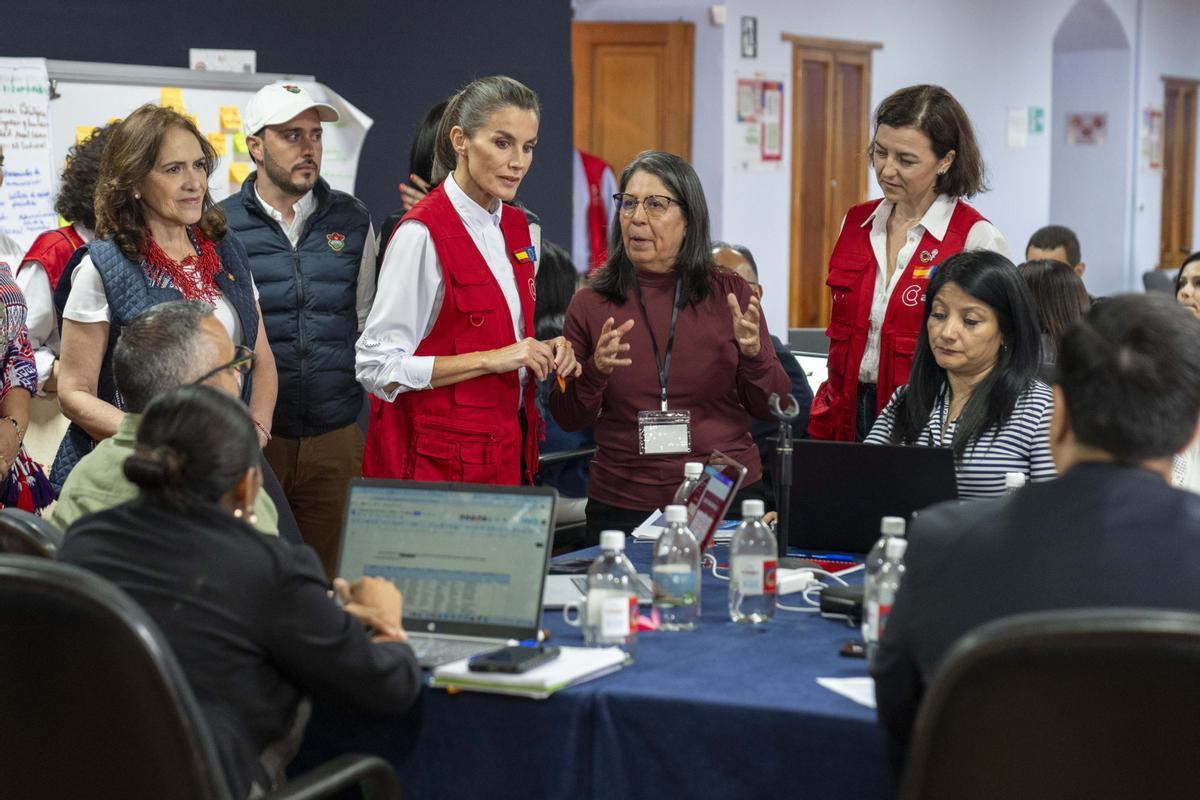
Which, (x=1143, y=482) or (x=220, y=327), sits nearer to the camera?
(x=1143, y=482)

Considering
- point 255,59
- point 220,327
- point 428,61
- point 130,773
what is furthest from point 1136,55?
point 130,773

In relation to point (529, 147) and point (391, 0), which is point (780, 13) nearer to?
point (391, 0)

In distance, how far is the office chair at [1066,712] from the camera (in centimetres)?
142

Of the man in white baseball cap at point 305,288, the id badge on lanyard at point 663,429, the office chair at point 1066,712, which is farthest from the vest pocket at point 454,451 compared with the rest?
the office chair at point 1066,712

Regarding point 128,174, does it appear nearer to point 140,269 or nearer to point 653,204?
point 140,269

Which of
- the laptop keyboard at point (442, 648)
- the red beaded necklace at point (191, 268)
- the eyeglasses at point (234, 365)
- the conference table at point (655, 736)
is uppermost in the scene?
the red beaded necklace at point (191, 268)

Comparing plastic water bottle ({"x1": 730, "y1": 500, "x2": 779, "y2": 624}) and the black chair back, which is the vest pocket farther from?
the black chair back

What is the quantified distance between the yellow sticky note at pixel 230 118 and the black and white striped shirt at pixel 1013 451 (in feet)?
10.1

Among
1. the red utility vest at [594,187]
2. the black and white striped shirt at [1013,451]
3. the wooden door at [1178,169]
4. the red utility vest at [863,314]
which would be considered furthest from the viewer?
the wooden door at [1178,169]

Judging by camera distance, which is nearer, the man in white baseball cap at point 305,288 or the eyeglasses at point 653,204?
the eyeglasses at point 653,204

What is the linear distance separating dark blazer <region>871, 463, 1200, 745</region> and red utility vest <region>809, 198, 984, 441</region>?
178cm

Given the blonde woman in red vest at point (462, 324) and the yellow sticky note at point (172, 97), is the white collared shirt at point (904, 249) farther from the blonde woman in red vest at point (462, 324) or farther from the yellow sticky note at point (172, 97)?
the yellow sticky note at point (172, 97)

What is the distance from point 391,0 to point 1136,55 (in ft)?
28.6

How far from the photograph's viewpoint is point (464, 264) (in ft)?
10.9
